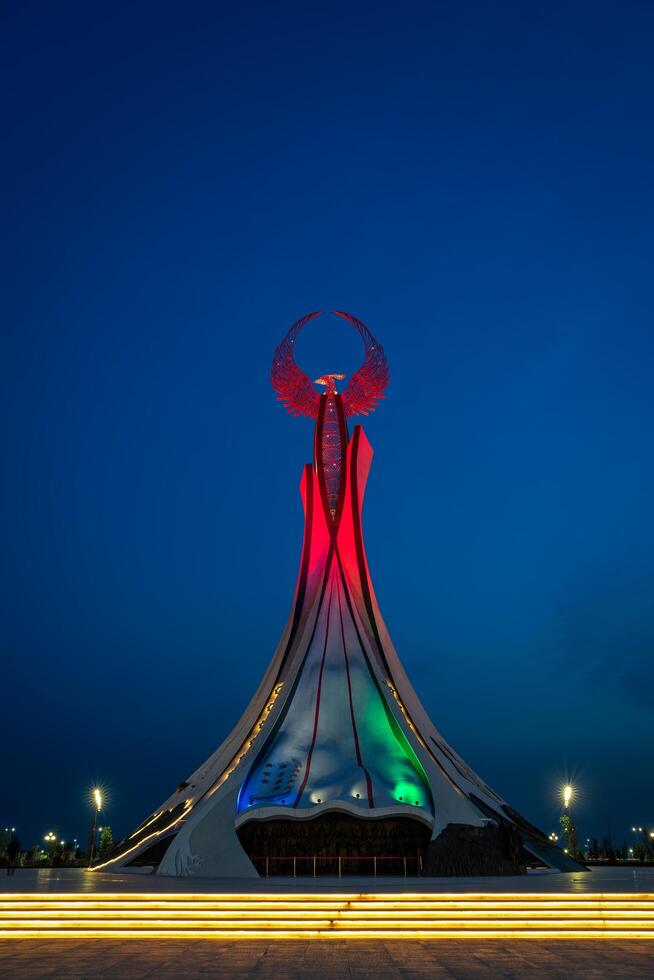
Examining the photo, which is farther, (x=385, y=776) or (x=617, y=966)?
(x=385, y=776)

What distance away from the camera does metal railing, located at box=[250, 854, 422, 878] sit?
57.5 ft

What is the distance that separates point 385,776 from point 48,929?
10.8m

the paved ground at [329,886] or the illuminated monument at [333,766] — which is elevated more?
the illuminated monument at [333,766]

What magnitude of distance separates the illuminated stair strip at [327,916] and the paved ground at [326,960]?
56 cm

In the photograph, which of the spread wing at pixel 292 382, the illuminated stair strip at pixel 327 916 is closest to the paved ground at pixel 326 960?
the illuminated stair strip at pixel 327 916

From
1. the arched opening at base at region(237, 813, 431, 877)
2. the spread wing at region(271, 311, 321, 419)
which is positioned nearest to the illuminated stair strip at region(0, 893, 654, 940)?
the arched opening at base at region(237, 813, 431, 877)

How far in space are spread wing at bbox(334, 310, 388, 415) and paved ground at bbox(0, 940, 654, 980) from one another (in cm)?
1886

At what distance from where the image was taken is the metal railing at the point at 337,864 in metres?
17.5

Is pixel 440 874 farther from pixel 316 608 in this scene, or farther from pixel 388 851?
pixel 316 608

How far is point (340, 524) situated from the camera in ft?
79.1

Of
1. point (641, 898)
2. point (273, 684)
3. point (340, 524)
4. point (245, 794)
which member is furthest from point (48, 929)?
point (340, 524)

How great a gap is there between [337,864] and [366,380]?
13.7 meters

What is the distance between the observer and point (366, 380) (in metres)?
25.2

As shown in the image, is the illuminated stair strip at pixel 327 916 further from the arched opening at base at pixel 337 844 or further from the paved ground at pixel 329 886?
the arched opening at base at pixel 337 844
